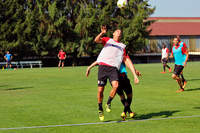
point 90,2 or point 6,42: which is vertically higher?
point 90,2

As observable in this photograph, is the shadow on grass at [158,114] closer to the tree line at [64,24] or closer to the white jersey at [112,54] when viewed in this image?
the white jersey at [112,54]

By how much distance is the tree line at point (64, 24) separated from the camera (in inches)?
2084

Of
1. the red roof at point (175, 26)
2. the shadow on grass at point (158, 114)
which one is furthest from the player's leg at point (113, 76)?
the red roof at point (175, 26)

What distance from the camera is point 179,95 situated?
14.7 meters

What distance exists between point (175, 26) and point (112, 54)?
2942 inches

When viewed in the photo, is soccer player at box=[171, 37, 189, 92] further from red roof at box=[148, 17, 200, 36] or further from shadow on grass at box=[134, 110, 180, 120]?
red roof at box=[148, 17, 200, 36]

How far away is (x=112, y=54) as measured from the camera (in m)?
9.09

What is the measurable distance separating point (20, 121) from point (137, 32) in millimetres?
50730

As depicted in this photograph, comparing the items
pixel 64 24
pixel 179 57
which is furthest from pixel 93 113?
pixel 64 24

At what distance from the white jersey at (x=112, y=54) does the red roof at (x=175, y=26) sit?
68383 mm

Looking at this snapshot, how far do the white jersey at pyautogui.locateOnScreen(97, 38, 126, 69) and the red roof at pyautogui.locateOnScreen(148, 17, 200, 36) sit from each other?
68383 mm

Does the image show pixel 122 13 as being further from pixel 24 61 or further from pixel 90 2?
pixel 24 61

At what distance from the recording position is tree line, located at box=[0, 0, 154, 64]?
174ft

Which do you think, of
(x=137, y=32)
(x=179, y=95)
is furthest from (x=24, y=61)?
(x=179, y=95)
